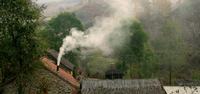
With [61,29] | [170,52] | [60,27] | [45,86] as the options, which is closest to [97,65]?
[61,29]

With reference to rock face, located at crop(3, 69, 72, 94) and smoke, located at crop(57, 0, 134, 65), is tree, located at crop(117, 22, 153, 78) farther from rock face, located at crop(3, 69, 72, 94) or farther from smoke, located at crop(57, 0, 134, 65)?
rock face, located at crop(3, 69, 72, 94)

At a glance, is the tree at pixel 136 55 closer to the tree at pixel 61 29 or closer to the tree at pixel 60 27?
the tree at pixel 61 29

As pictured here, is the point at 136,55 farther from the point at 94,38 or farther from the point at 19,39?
the point at 19,39

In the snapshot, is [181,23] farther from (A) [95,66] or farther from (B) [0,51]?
(B) [0,51]

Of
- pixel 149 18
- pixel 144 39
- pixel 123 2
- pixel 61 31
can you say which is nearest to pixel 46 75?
pixel 61 31

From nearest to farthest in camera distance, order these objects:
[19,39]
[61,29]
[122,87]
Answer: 1. [19,39]
2. [122,87]
3. [61,29]

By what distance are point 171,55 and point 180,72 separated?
345 cm

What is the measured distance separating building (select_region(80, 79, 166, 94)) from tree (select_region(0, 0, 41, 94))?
4628 mm

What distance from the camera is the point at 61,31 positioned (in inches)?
2277

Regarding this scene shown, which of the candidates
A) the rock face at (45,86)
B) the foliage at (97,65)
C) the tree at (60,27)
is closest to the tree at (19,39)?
the rock face at (45,86)

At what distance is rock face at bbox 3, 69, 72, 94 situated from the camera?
97.5 feet

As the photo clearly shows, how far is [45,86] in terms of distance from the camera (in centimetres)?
2972

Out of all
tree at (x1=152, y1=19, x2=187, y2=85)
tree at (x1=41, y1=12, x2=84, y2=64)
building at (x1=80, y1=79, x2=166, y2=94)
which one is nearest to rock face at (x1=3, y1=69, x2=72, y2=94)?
building at (x1=80, y1=79, x2=166, y2=94)

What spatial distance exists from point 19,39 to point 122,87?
852 cm
